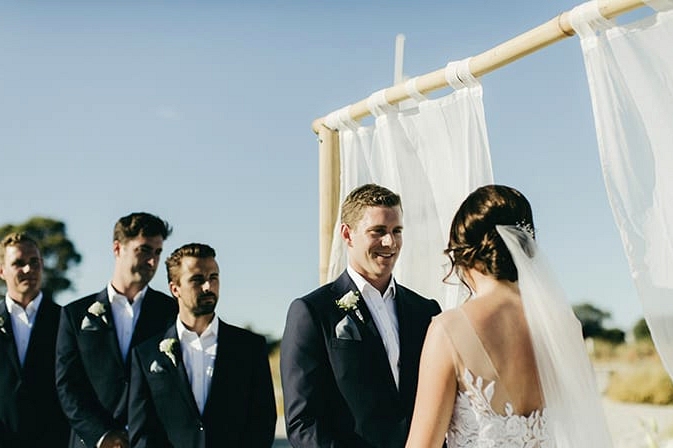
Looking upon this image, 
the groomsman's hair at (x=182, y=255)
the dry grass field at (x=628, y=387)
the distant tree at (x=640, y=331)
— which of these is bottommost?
the dry grass field at (x=628, y=387)

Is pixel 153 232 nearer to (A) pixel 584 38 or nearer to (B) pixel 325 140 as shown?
(B) pixel 325 140

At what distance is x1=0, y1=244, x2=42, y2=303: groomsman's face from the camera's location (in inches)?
206

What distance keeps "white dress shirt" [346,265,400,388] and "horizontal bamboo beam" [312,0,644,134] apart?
41.3 inches

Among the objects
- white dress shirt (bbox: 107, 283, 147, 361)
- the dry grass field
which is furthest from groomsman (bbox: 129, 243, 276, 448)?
the dry grass field

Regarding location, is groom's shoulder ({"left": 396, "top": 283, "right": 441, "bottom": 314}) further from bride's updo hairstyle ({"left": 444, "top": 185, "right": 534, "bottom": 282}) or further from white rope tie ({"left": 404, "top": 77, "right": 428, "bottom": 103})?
white rope tie ({"left": 404, "top": 77, "right": 428, "bottom": 103})

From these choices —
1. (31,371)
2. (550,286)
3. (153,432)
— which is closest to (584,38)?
(550,286)

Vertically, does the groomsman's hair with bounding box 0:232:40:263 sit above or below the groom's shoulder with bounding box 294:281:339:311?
above

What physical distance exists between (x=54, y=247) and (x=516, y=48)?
34812 millimetres

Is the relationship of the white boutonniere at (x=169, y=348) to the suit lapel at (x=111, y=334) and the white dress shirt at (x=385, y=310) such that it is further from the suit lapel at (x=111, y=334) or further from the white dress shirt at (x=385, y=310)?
the white dress shirt at (x=385, y=310)

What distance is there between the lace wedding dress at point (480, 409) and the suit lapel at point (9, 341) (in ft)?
10.2

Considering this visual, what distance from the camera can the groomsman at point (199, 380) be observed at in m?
4.36

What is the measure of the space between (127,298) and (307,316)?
5.10 feet

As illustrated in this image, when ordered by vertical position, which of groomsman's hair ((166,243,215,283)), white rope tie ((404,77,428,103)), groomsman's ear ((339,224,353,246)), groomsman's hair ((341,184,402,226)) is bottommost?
groomsman's hair ((166,243,215,283))

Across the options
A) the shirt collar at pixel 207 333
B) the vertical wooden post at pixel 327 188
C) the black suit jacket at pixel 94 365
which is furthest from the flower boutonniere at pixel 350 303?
the black suit jacket at pixel 94 365
